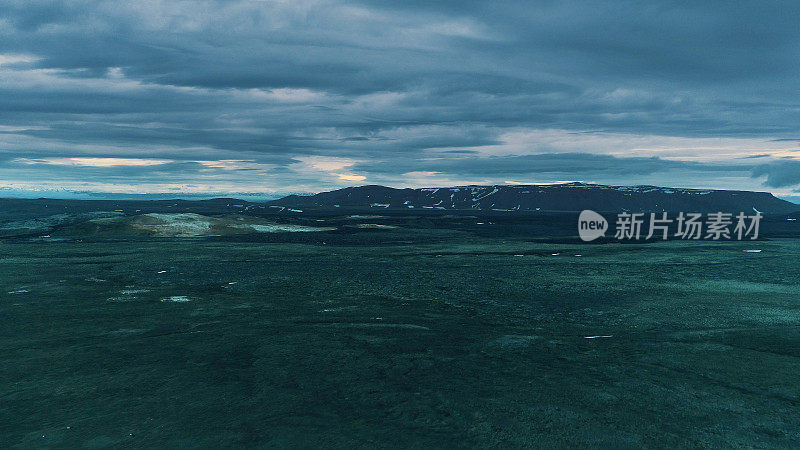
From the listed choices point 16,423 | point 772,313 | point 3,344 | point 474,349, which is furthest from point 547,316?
point 3,344

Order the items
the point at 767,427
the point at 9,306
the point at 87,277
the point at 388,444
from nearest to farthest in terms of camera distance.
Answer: the point at 388,444, the point at 767,427, the point at 9,306, the point at 87,277

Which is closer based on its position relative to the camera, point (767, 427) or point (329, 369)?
point (767, 427)

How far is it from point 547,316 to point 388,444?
17.0 meters

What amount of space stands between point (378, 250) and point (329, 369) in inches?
1847

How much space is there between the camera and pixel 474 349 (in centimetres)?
2106

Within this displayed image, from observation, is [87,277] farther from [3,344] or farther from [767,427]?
[767,427]

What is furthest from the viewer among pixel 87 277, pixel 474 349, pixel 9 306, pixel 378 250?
pixel 378 250

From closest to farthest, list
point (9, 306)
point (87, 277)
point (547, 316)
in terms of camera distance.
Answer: point (547, 316) → point (9, 306) → point (87, 277)

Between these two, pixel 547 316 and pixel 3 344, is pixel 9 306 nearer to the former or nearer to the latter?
pixel 3 344

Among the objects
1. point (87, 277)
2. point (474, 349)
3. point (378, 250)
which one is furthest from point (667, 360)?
point (378, 250)

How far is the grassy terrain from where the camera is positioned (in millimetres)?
13812

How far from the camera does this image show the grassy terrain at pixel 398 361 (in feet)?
45.3

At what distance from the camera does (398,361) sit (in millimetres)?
19594

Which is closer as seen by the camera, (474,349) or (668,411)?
(668,411)
